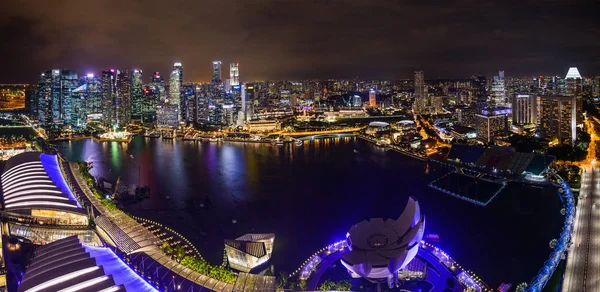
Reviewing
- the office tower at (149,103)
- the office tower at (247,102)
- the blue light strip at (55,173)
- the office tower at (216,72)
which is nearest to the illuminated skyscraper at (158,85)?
the office tower at (149,103)

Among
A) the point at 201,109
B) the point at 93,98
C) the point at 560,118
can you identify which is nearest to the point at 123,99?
the point at 93,98

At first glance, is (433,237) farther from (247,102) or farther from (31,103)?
(31,103)

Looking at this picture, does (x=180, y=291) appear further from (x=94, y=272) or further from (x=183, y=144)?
(x=183, y=144)

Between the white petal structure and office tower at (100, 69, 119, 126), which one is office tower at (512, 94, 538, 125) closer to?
the white petal structure

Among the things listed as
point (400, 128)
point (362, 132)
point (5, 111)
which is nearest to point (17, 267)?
point (362, 132)

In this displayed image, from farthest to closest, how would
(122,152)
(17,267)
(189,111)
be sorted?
(189,111), (122,152), (17,267)

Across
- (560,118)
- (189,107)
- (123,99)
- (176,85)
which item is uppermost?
(176,85)
